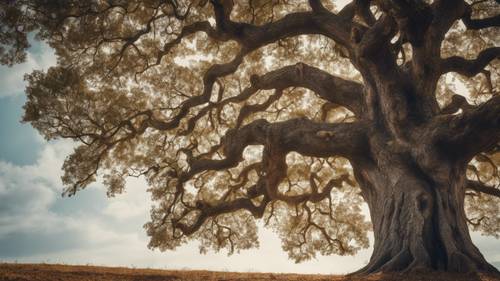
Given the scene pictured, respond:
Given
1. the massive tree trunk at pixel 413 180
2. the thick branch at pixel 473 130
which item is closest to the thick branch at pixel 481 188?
the massive tree trunk at pixel 413 180

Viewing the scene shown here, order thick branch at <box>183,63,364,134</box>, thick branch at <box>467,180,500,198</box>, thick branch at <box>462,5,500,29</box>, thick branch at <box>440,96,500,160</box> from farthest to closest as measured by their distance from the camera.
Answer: thick branch at <box>467,180,500,198</box>
thick branch at <box>462,5,500,29</box>
thick branch at <box>183,63,364,134</box>
thick branch at <box>440,96,500,160</box>

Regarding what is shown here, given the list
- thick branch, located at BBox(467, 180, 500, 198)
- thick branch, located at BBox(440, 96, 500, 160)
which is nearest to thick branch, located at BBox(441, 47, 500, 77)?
thick branch, located at BBox(440, 96, 500, 160)

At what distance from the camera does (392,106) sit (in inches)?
374

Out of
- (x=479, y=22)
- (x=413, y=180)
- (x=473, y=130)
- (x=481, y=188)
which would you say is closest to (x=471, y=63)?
(x=479, y=22)

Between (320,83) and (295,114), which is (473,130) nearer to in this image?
(320,83)

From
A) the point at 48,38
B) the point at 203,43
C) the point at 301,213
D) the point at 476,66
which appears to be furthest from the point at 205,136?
the point at 476,66

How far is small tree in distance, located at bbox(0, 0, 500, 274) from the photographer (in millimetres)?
8422

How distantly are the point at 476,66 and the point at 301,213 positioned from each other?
813cm

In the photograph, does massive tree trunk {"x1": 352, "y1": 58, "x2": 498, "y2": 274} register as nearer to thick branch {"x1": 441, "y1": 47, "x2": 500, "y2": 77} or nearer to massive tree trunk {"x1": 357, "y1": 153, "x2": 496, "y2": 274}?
massive tree trunk {"x1": 357, "y1": 153, "x2": 496, "y2": 274}

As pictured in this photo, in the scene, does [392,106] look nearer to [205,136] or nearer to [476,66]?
[476,66]

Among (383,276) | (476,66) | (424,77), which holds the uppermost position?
(476,66)

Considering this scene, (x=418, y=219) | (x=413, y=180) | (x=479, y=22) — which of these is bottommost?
(x=418, y=219)

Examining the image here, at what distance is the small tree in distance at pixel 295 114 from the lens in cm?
842

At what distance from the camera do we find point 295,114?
15305 millimetres
